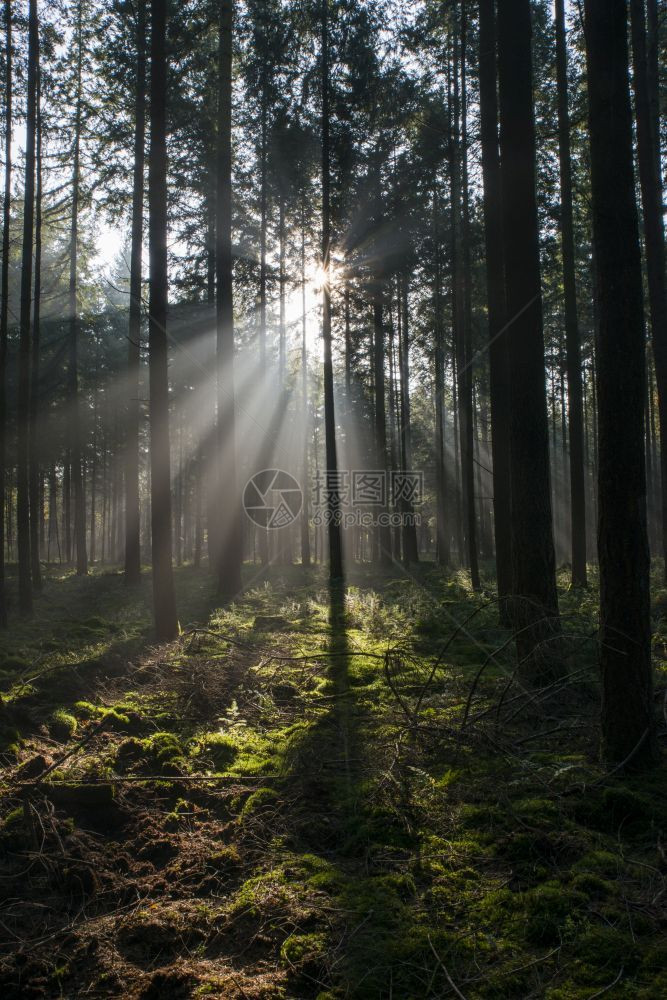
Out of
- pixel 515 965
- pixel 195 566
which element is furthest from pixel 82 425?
pixel 515 965

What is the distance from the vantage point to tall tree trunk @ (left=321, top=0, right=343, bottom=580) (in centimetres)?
1559

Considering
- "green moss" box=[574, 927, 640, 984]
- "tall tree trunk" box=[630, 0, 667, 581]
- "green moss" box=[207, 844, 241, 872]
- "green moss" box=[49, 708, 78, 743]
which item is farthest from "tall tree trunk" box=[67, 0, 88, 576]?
"green moss" box=[574, 927, 640, 984]

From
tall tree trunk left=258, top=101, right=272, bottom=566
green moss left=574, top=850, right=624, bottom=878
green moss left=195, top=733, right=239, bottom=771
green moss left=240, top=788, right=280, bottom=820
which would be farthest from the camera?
tall tree trunk left=258, top=101, right=272, bottom=566

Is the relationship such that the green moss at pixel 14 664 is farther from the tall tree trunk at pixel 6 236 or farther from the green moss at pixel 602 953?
the green moss at pixel 602 953

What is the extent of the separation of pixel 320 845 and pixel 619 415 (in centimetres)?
338

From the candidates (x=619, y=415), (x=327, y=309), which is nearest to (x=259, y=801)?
(x=619, y=415)

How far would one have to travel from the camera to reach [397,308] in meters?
22.4

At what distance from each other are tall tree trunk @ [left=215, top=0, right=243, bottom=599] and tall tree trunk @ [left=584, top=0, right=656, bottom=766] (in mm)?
9971

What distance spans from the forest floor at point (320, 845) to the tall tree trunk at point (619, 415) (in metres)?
0.47

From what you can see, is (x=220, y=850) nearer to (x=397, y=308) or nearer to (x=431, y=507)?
(x=397, y=308)

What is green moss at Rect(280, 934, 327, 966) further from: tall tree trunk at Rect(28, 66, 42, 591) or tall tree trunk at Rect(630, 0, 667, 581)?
tall tree trunk at Rect(28, 66, 42, 591)

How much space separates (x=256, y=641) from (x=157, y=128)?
807cm

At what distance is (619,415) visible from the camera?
13.8 ft

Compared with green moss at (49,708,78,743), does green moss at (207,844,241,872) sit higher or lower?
lower
